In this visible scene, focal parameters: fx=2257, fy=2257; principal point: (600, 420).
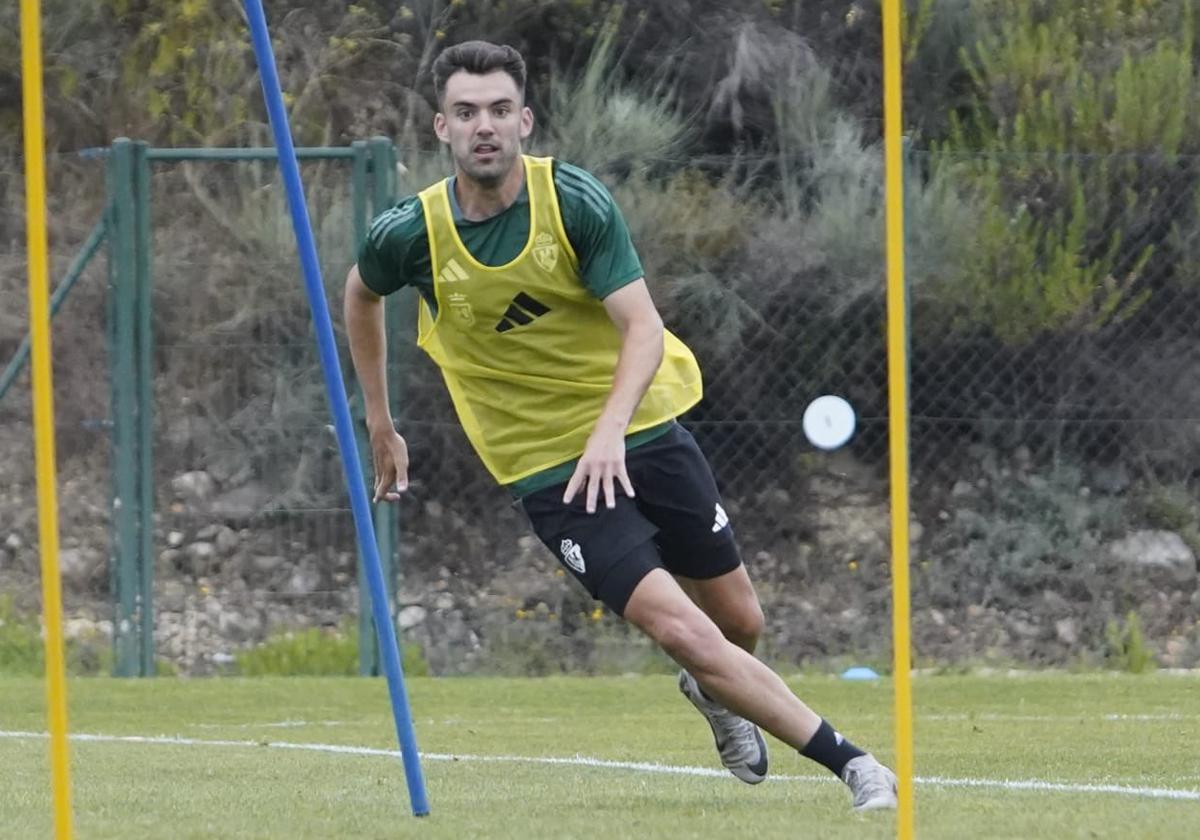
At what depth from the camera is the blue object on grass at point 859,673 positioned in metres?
11.0

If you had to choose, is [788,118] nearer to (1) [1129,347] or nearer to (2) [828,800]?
(1) [1129,347]

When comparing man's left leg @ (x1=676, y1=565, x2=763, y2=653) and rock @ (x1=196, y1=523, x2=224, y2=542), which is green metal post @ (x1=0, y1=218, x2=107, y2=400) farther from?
man's left leg @ (x1=676, y1=565, x2=763, y2=653)

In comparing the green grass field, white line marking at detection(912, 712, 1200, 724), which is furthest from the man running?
white line marking at detection(912, 712, 1200, 724)

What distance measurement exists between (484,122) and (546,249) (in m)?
0.33

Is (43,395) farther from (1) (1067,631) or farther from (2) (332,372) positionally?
(1) (1067,631)

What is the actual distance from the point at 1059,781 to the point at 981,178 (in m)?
6.33

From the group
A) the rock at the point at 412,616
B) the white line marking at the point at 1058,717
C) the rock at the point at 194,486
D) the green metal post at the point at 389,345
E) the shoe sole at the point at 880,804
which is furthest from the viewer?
the rock at the point at 412,616

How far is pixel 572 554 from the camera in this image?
534 centimetres

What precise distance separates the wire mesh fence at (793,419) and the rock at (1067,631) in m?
0.02

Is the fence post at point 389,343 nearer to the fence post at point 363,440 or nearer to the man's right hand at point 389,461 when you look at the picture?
the fence post at point 363,440

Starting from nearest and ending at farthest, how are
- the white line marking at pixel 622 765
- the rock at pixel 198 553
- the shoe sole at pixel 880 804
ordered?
the shoe sole at pixel 880 804 → the white line marking at pixel 622 765 → the rock at pixel 198 553

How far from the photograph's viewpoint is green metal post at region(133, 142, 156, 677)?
1125 centimetres

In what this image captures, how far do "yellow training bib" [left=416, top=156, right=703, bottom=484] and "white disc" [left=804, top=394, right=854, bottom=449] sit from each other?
593cm

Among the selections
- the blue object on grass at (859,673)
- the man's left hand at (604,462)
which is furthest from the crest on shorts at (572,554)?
the blue object on grass at (859,673)
